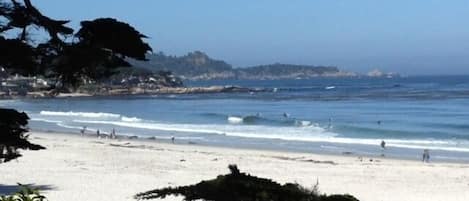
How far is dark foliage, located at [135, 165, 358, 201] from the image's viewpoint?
3572 mm

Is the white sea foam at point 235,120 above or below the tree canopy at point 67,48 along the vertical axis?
below

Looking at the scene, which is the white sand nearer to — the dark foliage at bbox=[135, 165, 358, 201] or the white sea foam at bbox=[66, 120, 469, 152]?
the white sea foam at bbox=[66, 120, 469, 152]

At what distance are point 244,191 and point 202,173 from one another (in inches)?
619

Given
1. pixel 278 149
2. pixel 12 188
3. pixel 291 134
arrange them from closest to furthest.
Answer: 1. pixel 12 188
2. pixel 278 149
3. pixel 291 134

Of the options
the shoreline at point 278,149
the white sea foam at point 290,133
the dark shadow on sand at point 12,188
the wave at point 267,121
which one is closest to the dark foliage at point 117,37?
the dark shadow on sand at point 12,188

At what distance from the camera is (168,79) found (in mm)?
156625

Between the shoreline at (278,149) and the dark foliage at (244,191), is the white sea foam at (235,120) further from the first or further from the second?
the dark foliage at (244,191)

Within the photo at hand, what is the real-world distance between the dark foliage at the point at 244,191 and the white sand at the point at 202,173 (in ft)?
29.6

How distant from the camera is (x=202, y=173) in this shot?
63.1ft

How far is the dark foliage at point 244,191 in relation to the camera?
3572 millimetres

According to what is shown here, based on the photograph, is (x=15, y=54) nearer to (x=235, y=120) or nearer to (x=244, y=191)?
(x=244, y=191)

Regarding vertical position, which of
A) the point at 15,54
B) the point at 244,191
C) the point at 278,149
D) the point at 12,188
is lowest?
the point at 278,149

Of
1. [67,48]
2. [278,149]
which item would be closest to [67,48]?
[67,48]

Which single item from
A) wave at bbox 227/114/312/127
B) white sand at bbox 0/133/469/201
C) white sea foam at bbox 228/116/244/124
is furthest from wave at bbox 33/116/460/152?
white sand at bbox 0/133/469/201
